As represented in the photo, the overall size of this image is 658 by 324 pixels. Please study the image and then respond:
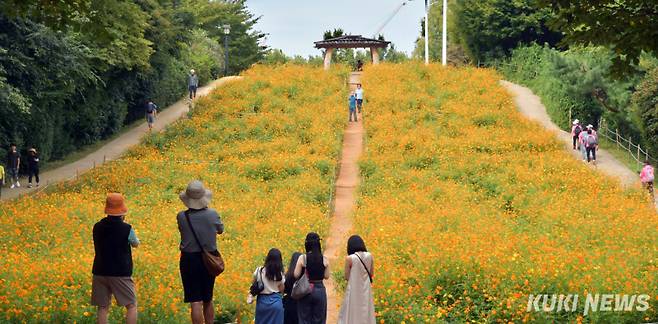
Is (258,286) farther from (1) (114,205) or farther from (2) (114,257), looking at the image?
(1) (114,205)

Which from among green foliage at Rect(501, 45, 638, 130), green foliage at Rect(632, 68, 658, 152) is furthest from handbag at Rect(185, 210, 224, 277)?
green foliage at Rect(501, 45, 638, 130)

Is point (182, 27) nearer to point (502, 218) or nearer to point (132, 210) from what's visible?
point (132, 210)

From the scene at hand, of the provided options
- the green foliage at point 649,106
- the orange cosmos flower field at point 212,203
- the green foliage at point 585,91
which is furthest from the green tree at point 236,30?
the green foliage at point 649,106

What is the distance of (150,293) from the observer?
12.9 metres

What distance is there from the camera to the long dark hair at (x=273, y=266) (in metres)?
10.0

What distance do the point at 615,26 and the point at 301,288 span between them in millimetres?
6478

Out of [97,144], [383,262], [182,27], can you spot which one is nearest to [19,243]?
[383,262]

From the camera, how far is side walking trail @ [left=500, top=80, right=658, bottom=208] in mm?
27750

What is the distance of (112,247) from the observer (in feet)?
31.9

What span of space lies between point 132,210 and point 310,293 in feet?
41.0

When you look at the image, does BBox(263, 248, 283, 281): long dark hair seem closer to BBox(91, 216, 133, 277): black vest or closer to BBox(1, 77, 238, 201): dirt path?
BBox(91, 216, 133, 277): black vest

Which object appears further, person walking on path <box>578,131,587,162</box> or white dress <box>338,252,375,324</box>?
person walking on path <box>578,131,587,162</box>

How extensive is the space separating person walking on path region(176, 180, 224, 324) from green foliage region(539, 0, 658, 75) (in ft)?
21.0

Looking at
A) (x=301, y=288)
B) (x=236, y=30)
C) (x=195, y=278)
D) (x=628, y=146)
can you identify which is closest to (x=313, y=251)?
(x=301, y=288)
